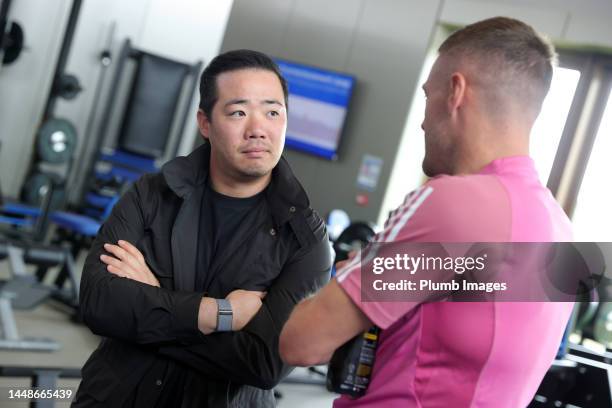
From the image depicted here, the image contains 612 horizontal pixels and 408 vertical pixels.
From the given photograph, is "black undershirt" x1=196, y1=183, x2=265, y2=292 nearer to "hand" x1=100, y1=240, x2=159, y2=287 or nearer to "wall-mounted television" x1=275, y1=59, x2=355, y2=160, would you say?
"hand" x1=100, y1=240, x2=159, y2=287

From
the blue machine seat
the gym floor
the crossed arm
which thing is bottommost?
the gym floor

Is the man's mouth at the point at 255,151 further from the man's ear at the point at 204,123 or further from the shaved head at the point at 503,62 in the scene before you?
the shaved head at the point at 503,62

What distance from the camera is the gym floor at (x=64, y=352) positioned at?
375 centimetres

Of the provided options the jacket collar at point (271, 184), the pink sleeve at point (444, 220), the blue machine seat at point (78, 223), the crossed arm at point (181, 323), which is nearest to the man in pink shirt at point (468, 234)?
the pink sleeve at point (444, 220)

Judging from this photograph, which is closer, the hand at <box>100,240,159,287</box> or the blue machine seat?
the hand at <box>100,240,159,287</box>

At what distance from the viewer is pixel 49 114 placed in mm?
6926

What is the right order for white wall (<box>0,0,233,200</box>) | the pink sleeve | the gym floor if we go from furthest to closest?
1. white wall (<box>0,0,233,200</box>)
2. the gym floor
3. the pink sleeve

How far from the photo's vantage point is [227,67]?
1753 millimetres

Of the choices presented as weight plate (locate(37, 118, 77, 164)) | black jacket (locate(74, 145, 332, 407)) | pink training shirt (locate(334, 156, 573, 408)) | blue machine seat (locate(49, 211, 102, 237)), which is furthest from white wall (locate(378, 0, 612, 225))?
pink training shirt (locate(334, 156, 573, 408))

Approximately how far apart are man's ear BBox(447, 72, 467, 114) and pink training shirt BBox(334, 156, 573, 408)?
11cm

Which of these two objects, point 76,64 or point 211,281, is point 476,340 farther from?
point 76,64

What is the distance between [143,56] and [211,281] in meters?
6.51

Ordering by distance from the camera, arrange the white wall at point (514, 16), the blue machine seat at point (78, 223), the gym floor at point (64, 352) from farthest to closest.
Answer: the white wall at point (514, 16)
the blue machine seat at point (78, 223)
the gym floor at point (64, 352)

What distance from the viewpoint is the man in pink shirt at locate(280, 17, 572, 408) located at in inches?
38.9
